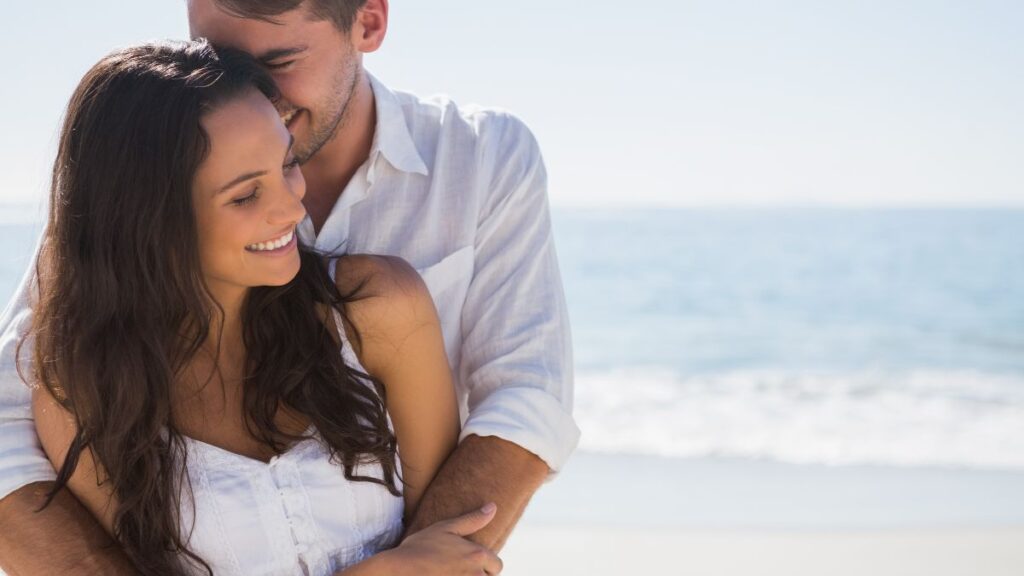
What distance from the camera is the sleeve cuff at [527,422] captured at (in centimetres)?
229

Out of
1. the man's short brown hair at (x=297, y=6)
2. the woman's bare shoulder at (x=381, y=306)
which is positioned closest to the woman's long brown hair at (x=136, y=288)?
the woman's bare shoulder at (x=381, y=306)

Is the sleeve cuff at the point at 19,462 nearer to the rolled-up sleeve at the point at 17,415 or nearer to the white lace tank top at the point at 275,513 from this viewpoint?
the rolled-up sleeve at the point at 17,415

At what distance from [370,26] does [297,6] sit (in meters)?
0.27

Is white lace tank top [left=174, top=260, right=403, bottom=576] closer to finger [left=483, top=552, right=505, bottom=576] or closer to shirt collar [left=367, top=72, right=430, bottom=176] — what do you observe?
finger [left=483, top=552, right=505, bottom=576]

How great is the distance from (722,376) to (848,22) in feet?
33.7

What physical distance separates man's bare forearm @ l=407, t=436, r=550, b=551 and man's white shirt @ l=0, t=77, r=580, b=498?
2.9 inches

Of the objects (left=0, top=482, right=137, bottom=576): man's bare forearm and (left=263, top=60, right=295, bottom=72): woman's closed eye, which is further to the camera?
(left=263, top=60, right=295, bottom=72): woman's closed eye

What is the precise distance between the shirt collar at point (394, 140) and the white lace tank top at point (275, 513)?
67 centimetres

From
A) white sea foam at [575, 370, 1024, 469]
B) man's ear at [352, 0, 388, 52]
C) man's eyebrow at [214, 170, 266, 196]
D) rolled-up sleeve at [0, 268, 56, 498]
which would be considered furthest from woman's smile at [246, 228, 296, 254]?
white sea foam at [575, 370, 1024, 469]

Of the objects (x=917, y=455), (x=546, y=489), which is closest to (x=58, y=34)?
(x=546, y=489)

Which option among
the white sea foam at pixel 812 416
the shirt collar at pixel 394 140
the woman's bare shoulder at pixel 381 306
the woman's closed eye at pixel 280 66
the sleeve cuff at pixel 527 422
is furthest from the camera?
the white sea foam at pixel 812 416

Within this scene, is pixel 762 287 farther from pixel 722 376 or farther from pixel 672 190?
pixel 672 190

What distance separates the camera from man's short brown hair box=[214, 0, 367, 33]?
2.34 metres

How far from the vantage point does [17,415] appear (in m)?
2.12
